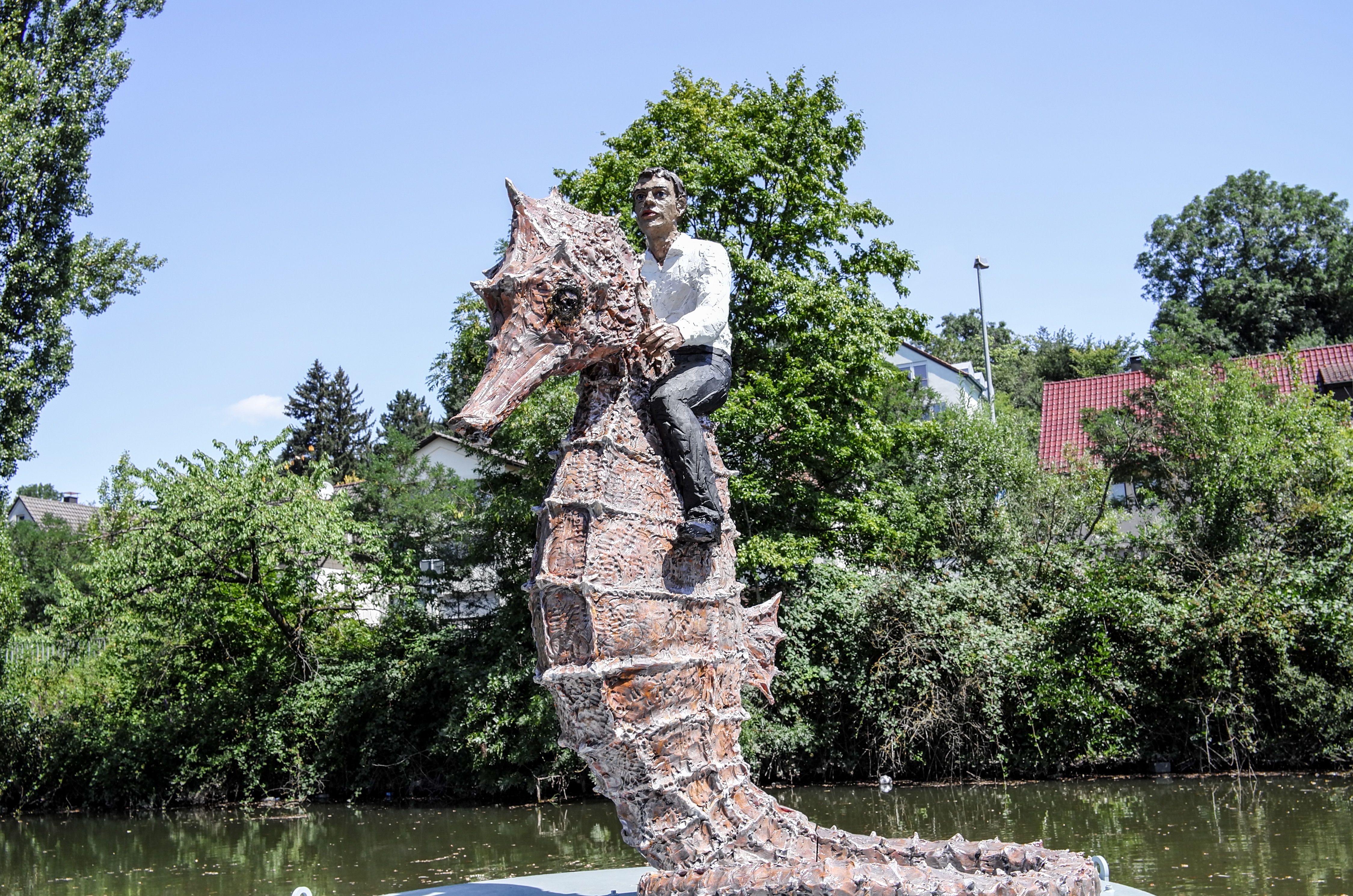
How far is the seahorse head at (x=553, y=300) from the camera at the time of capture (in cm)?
465

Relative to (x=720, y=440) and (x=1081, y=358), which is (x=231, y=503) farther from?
(x=1081, y=358)

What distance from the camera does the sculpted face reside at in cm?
535

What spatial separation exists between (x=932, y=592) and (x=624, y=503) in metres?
11.1

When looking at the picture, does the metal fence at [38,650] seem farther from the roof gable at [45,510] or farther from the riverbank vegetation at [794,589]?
the roof gable at [45,510]

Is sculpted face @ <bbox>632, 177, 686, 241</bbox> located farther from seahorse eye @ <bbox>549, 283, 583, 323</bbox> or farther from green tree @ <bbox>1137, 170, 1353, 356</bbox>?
green tree @ <bbox>1137, 170, 1353, 356</bbox>

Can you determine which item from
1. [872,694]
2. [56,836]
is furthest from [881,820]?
[56,836]

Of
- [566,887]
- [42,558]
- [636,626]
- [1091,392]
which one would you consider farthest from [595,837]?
[42,558]

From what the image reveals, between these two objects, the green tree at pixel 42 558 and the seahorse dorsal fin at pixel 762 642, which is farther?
the green tree at pixel 42 558

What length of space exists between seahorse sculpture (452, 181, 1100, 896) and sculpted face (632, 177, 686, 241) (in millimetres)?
429

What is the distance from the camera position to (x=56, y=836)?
14.4 meters

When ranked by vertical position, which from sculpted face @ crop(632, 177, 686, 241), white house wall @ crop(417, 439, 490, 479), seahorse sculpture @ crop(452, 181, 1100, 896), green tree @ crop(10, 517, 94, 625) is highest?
white house wall @ crop(417, 439, 490, 479)

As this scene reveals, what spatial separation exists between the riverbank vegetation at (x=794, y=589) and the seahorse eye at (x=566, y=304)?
9810mm

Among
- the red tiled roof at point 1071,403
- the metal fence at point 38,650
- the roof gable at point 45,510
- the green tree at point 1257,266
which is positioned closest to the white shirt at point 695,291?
the metal fence at point 38,650

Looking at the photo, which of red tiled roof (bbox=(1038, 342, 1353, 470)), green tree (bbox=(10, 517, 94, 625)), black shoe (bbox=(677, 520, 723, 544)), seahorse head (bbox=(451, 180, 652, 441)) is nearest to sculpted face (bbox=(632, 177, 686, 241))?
seahorse head (bbox=(451, 180, 652, 441))
